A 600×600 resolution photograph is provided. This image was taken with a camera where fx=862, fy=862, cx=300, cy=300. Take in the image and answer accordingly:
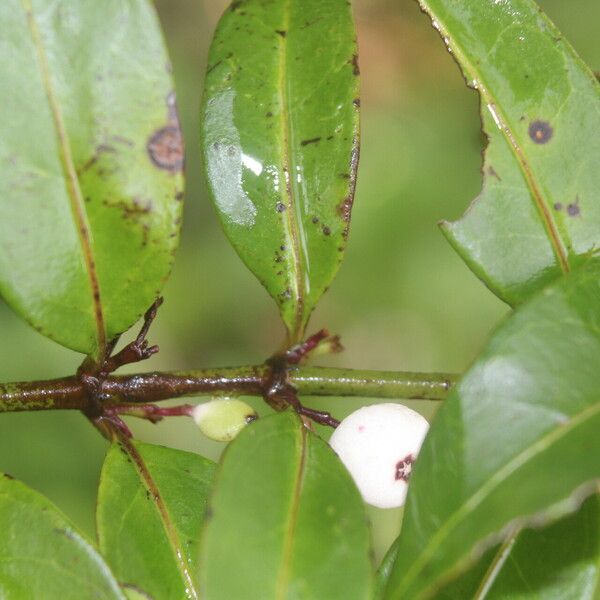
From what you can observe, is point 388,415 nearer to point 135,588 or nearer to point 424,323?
point 135,588

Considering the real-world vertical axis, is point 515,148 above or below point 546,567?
above

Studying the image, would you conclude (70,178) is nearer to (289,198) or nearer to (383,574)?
(289,198)

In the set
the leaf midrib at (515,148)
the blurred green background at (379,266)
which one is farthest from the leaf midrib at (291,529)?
the blurred green background at (379,266)

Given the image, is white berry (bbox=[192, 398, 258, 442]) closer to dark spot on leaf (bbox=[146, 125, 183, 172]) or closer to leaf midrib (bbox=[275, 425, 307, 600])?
leaf midrib (bbox=[275, 425, 307, 600])

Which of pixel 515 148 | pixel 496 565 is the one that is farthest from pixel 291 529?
pixel 515 148

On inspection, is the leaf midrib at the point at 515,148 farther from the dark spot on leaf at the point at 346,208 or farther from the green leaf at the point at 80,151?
the green leaf at the point at 80,151
